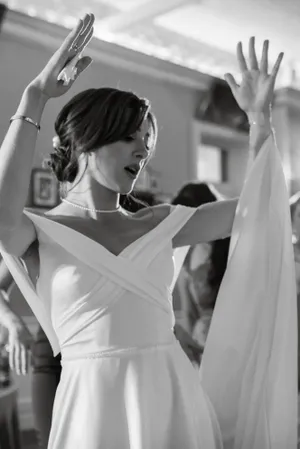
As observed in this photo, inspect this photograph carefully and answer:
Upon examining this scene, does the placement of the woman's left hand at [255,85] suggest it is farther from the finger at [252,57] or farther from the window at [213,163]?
the window at [213,163]

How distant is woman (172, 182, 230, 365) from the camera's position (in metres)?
2.44

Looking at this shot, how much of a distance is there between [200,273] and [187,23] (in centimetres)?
296

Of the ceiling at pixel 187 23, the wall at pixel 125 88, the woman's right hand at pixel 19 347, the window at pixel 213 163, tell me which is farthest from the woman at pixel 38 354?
the window at pixel 213 163

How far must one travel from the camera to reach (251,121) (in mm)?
1327

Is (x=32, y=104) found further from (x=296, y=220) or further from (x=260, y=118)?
(x=296, y=220)

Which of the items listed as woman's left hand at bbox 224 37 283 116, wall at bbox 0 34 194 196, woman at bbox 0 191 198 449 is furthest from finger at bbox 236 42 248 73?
wall at bbox 0 34 194 196

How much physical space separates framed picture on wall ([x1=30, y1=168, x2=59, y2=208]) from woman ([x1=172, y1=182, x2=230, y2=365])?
202cm

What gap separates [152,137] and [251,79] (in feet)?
0.86

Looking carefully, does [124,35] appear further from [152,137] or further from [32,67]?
[152,137]

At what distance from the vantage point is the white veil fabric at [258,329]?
4.26ft

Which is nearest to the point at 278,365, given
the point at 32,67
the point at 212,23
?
the point at 32,67

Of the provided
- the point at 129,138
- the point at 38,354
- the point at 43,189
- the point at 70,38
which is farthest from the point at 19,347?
the point at 43,189

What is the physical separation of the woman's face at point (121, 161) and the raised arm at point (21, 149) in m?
0.16

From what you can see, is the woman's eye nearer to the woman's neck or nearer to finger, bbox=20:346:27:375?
the woman's neck
